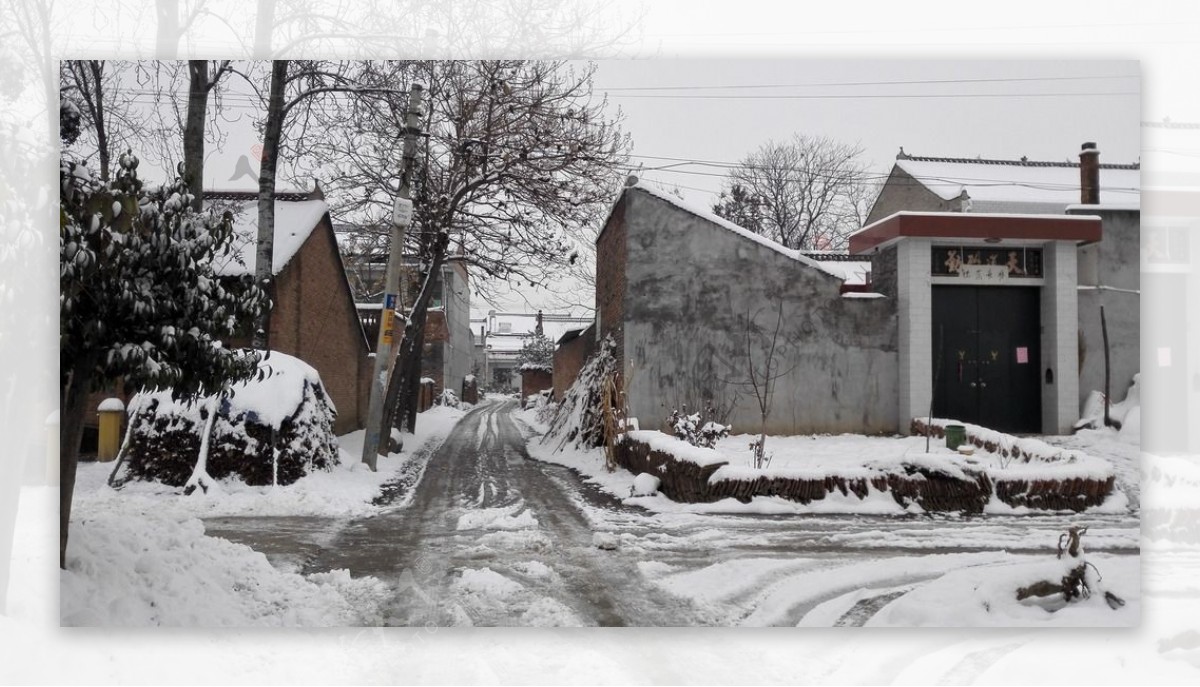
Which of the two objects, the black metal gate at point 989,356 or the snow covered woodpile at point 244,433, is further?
the black metal gate at point 989,356

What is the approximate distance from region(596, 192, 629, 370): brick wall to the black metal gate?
1891 mm

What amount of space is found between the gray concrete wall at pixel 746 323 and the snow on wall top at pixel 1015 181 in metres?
0.74

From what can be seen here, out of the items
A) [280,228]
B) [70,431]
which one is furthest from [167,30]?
[70,431]

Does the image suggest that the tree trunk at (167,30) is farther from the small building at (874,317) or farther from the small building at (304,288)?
the small building at (874,317)

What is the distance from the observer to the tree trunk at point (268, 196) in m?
4.25

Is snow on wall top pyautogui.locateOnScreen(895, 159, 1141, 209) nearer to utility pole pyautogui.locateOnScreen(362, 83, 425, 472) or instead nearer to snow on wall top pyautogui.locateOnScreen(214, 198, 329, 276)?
utility pole pyautogui.locateOnScreen(362, 83, 425, 472)

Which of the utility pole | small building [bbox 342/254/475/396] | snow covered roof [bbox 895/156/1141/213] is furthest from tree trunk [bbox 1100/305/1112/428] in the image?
the utility pole

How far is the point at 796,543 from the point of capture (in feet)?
14.4

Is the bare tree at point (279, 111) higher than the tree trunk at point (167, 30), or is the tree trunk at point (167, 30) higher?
the tree trunk at point (167, 30)

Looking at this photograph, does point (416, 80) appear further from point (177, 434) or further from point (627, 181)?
point (177, 434)

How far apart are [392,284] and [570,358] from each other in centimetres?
146

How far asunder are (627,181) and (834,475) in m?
2.14

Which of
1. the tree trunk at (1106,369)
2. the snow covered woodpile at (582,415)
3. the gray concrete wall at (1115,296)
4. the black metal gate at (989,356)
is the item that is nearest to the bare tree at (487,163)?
the snow covered woodpile at (582,415)

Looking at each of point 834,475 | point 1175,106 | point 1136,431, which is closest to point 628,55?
point 834,475
